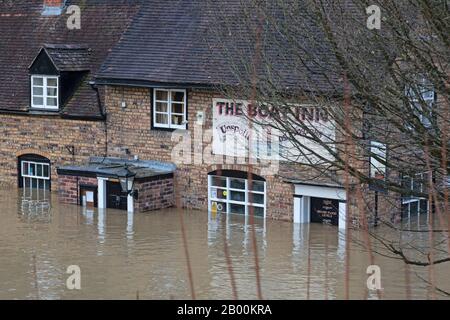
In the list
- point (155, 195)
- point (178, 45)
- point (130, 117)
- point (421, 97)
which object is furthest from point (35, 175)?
point (421, 97)

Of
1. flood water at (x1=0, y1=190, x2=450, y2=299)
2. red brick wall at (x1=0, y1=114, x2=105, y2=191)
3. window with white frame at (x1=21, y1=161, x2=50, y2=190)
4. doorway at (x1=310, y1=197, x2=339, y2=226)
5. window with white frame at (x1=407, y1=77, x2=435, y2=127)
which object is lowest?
flood water at (x1=0, y1=190, x2=450, y2=299)

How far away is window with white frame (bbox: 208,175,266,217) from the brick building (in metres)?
0.02

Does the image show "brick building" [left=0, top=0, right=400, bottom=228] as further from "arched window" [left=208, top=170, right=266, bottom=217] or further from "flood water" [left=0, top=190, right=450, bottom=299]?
"flood water" [left=0, top=190, right=450, bottom=299]

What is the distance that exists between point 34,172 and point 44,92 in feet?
6.58

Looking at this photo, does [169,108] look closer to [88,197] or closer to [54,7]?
[88,197]

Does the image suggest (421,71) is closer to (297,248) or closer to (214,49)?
(297,248)

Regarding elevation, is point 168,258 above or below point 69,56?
below

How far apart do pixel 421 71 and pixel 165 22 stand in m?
14.8

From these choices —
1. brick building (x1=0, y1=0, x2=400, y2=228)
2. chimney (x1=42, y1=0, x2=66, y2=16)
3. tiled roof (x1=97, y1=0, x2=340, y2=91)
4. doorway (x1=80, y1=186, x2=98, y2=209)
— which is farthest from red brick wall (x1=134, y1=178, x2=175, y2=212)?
chimney (x1=42, y1=0, x2=66, y2=16)

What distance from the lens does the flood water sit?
53.3 feet

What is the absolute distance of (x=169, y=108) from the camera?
23453 mm

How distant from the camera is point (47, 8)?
27203mm

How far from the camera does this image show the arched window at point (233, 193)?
22609 millimetres
